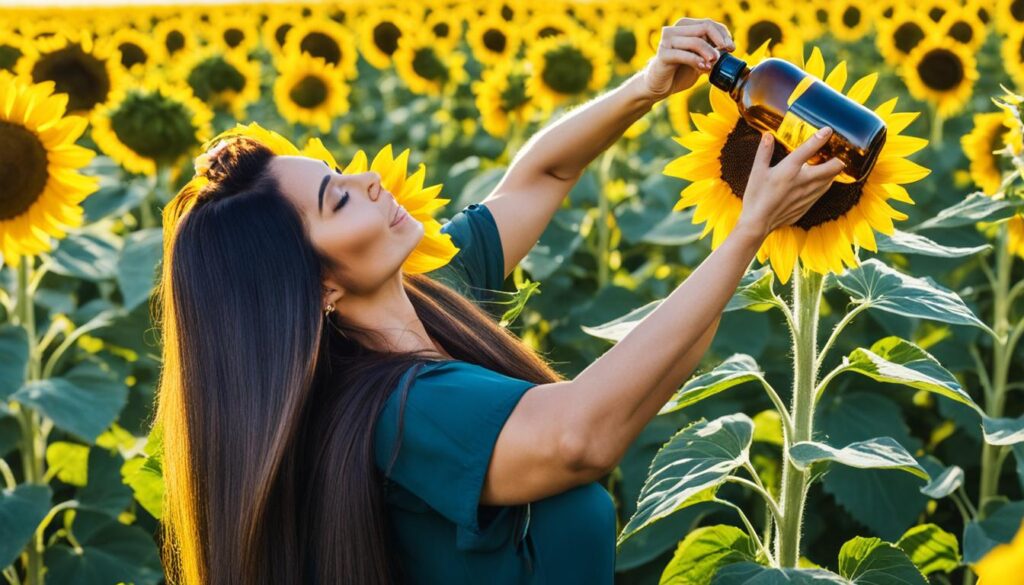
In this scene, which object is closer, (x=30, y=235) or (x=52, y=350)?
(x=30, y=235)

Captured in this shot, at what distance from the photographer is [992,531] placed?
2.73 m

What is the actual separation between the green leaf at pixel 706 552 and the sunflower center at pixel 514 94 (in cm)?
363

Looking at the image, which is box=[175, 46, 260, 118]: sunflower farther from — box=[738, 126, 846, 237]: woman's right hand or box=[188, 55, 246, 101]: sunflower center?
box=[738, 126, 846, 237]: woman's right hand

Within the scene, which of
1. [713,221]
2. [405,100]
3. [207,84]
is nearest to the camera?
[713,221]

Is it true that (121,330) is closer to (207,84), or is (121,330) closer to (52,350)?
(52,350)

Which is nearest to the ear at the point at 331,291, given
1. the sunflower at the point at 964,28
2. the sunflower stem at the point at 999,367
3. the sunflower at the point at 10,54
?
the sunflower stem at the point at 999,367

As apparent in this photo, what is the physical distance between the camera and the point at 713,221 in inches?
82.1

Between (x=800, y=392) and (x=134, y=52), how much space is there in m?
5.87

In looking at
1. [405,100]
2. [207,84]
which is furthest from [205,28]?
[207,84]

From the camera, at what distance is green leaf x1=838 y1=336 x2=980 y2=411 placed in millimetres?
1936

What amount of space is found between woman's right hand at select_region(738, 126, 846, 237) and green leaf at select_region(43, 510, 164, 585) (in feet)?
6.81

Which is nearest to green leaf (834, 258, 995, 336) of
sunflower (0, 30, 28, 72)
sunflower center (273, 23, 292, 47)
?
sunflower (0, 30, 28, 72)

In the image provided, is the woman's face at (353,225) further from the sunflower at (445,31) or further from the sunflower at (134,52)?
the sunflower at (445,31)

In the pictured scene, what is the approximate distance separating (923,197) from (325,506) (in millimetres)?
3481
